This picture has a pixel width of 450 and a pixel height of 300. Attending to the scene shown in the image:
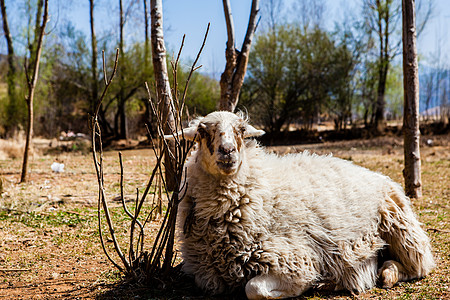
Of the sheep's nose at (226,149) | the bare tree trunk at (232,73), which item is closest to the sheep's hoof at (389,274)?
the sheep's nose at (226,149)

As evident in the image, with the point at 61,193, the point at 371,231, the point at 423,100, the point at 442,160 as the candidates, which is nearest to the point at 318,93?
the point at 423,100

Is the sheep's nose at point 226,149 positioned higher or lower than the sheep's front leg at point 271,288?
higher

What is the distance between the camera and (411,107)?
7.29 m

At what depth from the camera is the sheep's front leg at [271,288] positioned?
9.73 feet

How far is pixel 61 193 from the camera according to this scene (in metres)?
7.28

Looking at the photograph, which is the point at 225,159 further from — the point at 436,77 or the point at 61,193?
the point at 436,77

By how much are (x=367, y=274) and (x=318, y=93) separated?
21096 mm

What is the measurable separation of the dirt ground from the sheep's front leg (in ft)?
0.75

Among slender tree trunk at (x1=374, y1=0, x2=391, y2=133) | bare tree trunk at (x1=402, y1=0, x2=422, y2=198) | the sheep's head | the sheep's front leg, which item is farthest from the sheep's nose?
slender tree trunk at (x1=374, y1=0, x2=391, y2=133)

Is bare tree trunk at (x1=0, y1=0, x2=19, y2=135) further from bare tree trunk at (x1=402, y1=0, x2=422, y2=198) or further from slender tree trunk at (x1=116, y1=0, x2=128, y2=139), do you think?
bare tree trunk at (x1=402, y1=0, x2=422, y2=198)

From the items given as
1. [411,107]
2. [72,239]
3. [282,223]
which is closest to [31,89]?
[72,239]

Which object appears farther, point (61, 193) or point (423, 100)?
point (423, 100)

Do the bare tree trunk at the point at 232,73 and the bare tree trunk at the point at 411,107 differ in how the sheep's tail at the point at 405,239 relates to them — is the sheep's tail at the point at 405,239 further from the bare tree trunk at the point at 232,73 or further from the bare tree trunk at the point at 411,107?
the bare tree trunk at the point at 232,73

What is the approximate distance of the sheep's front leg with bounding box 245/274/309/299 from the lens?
297cm
